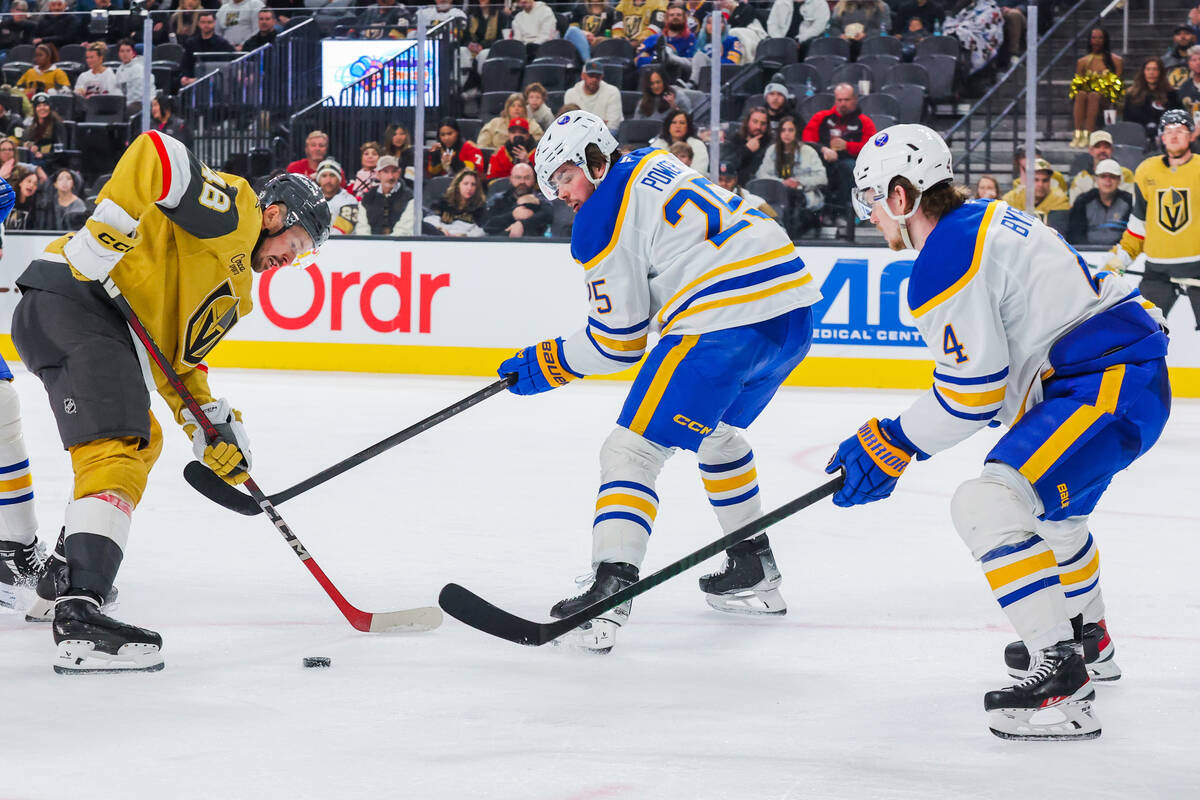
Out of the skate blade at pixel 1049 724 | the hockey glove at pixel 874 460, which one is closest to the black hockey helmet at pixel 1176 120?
the hockey glove at pixel 874 460

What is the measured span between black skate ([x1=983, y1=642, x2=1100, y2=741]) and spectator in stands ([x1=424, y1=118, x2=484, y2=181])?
21.3 ft

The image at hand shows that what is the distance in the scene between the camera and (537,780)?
7.03 feet

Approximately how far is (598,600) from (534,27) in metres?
6.88

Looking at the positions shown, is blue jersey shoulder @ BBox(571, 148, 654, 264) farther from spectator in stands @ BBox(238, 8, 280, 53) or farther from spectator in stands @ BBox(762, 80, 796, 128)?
spectator in stands @ BBox(238, 8, 280, 53)

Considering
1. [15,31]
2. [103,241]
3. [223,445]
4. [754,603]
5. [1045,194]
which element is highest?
[15,31]

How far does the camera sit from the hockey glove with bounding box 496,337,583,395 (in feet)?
10.5

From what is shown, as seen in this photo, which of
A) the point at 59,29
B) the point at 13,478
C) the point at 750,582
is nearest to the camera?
the point at 13,478

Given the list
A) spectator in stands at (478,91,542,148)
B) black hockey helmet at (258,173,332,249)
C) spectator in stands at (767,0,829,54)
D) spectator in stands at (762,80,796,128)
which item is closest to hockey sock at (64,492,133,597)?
black hockey helmet at (258,173,332,249)

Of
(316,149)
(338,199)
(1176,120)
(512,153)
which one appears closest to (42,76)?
(316,149)

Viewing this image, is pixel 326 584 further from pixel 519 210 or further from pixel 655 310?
pixel 519 210

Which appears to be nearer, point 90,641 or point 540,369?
point 90,641

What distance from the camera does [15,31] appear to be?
384 inches

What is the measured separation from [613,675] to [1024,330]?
3.30 feet

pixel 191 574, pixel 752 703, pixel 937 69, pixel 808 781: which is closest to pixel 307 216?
pixel 191 574
